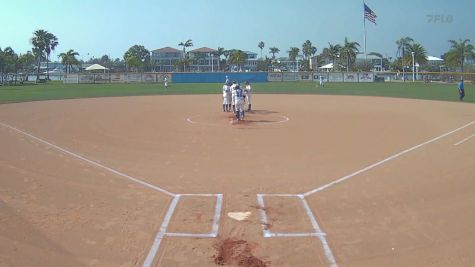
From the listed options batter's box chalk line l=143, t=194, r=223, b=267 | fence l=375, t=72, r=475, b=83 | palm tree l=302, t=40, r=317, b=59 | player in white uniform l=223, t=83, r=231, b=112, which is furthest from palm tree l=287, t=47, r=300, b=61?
batter's box chalk line l=143, t=194, r=223, b=267

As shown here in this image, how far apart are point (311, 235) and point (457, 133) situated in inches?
567

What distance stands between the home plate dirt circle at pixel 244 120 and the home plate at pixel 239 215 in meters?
13.4

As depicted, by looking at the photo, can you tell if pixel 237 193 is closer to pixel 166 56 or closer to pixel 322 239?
pixel 322 239

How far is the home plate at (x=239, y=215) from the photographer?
9094 millimetres

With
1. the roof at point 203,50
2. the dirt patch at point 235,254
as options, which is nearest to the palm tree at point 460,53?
the roof at point 203,50

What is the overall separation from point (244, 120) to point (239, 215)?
15080mm

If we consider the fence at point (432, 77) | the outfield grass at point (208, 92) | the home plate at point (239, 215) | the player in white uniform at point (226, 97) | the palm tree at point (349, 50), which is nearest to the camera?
the home plate at point (239, 215)

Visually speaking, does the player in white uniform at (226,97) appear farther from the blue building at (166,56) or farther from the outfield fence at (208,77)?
the blue building at (166,56)

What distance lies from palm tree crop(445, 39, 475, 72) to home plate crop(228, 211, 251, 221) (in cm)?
10575

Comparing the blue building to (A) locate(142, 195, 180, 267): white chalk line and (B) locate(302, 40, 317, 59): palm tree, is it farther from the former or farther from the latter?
(A) locate(142, 195, 180, 267): white chalk line

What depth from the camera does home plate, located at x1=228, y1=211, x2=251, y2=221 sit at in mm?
9094

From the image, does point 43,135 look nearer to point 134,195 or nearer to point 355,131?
point 134,195

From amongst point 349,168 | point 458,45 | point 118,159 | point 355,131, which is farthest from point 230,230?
point 458,45

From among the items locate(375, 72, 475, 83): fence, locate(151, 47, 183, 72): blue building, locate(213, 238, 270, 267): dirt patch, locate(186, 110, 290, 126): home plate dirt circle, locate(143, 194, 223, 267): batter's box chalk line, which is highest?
locate(151, 47, 183, 72): blue building
